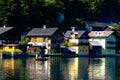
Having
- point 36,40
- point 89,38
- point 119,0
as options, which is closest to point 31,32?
point 36,40

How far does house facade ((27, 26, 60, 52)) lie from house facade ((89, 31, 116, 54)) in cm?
958

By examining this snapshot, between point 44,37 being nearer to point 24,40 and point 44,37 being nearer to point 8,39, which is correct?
point 24,40

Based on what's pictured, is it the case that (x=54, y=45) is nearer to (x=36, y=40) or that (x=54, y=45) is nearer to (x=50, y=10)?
(x=36, y=40)

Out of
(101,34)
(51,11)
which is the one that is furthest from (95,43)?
(51,11)

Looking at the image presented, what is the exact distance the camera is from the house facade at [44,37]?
94.1 metres

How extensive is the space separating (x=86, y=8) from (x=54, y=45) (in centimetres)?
3411

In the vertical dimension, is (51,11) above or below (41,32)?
above

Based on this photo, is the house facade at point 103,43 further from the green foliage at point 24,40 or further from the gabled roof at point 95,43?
the green foliage at point 24,40

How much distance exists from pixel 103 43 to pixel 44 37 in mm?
14249

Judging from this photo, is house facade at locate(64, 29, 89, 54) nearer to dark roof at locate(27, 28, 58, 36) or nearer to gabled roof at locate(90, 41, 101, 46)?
gabled roof at locate(90, 41, 101, 46)

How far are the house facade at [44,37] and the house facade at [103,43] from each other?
9.58m

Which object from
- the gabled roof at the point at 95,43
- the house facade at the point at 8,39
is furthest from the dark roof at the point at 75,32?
the house facade at the point at 8,39

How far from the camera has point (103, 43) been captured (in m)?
103

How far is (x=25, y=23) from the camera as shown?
331 ft
